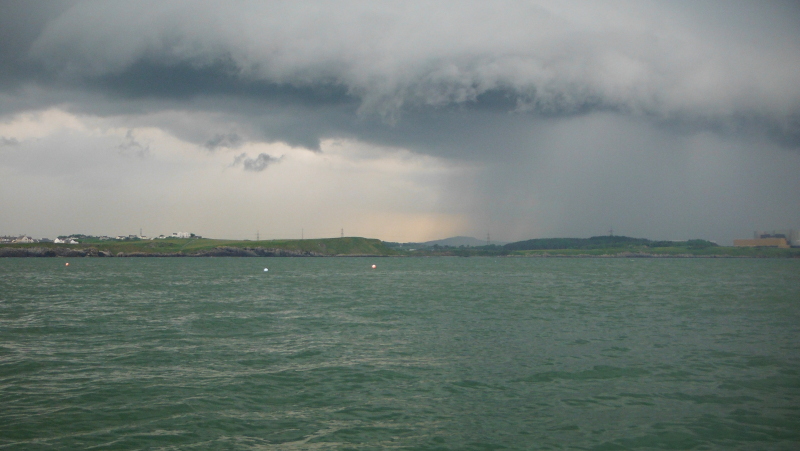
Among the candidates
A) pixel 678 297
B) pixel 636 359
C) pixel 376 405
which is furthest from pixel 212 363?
pixel 678 297

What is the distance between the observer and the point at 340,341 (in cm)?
3509

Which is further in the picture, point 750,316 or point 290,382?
point 750,316

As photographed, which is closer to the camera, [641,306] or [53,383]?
[53,383]

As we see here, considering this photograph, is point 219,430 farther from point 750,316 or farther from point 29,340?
point 750,316

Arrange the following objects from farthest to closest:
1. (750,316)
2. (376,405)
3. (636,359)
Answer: (750,316) < (636,359) < (376,405)

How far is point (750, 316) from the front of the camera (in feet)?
159

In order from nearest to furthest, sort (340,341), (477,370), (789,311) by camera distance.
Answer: (477,370), (340,341), (789,311)

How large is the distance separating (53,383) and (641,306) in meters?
53.8

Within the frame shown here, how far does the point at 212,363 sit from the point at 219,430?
10939 mm

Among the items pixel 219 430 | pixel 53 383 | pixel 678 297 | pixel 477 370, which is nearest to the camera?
pixel 219 430

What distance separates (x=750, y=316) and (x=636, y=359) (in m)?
27.0

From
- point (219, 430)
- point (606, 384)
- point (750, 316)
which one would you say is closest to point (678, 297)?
point (750, 316)

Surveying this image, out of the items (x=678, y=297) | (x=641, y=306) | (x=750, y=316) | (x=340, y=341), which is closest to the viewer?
(x=340, y=341)

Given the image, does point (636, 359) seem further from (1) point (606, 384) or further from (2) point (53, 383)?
(2) point (53, 383)
